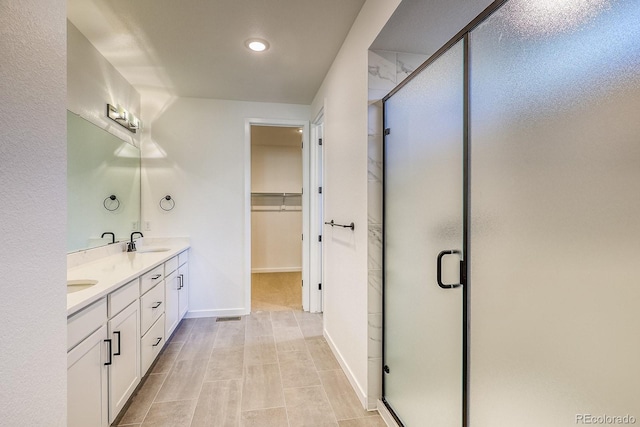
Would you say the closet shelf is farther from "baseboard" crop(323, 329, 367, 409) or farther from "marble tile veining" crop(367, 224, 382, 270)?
"marble tile veining" crop(367, 224, 382, 270)

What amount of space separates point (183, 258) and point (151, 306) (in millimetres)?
1024

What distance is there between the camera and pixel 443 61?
1.25 metres

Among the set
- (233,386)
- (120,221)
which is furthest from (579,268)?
(120,221)

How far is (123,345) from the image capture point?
172 centimetres

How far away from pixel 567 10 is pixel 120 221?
11.0 feet

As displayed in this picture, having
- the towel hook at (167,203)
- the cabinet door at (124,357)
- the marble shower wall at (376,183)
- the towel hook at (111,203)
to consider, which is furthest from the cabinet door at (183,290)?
the marble shower wall at (376,183)

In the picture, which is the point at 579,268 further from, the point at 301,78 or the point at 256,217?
the point at 256,217

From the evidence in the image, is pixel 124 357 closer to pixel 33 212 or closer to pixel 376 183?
pixel 33 212

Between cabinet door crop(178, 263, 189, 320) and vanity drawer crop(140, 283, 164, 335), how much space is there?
1.92 ft

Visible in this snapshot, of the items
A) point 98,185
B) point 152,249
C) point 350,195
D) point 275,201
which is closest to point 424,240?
point 350,195

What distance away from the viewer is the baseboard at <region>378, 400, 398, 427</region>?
1.68 meters

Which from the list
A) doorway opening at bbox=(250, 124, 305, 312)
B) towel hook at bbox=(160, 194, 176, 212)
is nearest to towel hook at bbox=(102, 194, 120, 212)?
towel hook at bbox=(160, 194, 176, 212)

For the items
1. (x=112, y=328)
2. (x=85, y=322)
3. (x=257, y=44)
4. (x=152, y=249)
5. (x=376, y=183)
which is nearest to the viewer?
(x=85, y=322)

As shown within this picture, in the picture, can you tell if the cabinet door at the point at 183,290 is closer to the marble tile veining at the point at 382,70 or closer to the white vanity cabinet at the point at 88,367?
the white vanity cabinet at the point at 88,367
